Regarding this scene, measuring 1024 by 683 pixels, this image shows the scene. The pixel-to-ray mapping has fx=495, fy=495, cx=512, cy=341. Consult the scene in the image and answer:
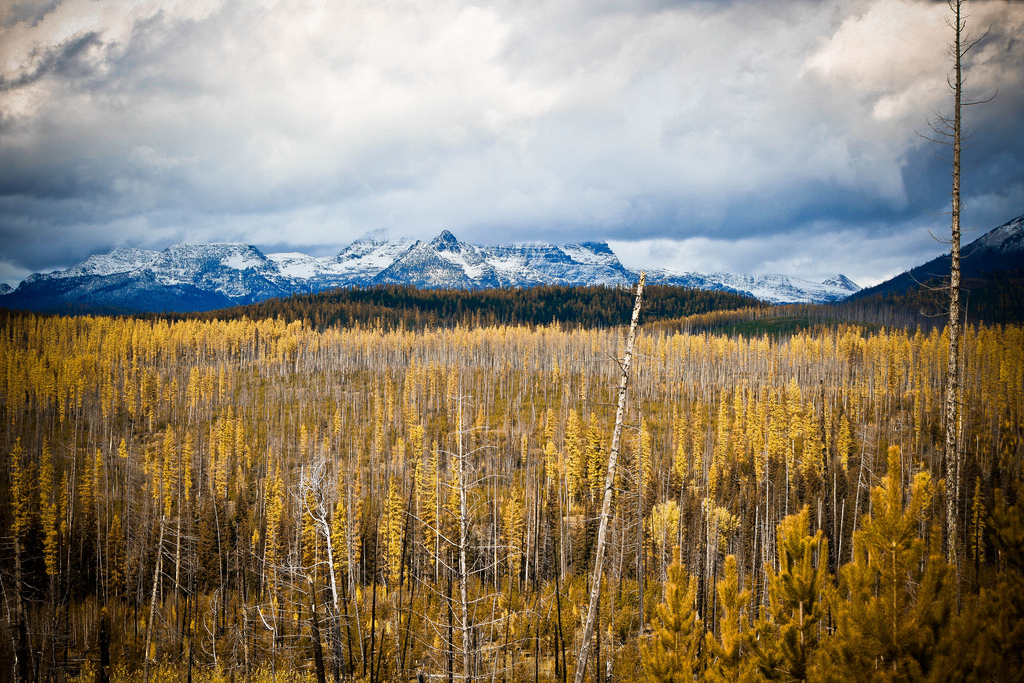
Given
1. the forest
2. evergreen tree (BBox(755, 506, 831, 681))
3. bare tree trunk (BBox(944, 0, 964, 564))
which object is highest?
bare tree trunk (BBox(944, 0, 964, 564))

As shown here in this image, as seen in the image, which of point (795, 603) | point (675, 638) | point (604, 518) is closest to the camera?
point (604, 518)

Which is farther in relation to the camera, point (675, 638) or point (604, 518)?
point (675, 638)

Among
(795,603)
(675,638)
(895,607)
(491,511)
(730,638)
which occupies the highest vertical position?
(895,607)

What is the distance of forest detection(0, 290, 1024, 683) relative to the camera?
1373 cm

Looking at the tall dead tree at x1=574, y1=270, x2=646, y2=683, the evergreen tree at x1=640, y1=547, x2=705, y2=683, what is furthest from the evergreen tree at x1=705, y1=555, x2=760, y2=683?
the tall dead tree at x1=574, y1=270, x2=646, y2=683

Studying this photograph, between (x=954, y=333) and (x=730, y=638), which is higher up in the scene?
(x=954, y=333)

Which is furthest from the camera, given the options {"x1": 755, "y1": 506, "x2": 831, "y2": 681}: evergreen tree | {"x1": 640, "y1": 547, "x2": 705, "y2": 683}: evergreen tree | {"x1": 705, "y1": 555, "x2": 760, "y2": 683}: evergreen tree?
{"x1": 640, "y1": 547, "x2": 705, "y2": 683}: evergreen tree

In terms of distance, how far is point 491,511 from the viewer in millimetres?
59781

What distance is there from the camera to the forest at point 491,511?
13.7 m

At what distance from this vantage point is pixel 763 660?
13867 millimetres

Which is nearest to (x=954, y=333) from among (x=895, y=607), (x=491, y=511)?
(x=895, y=607)

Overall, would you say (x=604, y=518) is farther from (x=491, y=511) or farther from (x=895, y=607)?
(x=491, y=511)

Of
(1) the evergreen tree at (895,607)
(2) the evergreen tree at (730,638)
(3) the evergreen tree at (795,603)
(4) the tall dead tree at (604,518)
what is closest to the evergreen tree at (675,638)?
(2) the evergreen tree at (730,638)

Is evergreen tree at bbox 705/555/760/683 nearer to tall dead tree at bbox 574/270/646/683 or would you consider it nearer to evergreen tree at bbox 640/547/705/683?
evergreen tree at bbox 640/547/705/683
